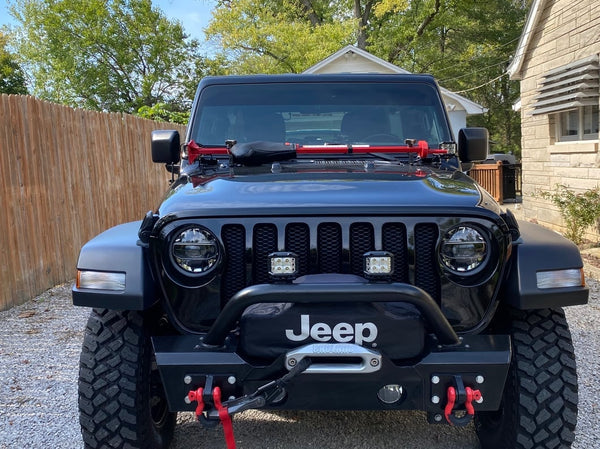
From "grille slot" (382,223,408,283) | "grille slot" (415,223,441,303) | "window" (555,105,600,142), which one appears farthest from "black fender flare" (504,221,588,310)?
"window" (555,105,600,142)

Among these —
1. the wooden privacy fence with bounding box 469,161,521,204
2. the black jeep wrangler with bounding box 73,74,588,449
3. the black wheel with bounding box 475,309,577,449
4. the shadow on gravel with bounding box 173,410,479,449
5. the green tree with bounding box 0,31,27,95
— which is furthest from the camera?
the green tree with bounding box 0,31,27,95

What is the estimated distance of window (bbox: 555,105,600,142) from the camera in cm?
880

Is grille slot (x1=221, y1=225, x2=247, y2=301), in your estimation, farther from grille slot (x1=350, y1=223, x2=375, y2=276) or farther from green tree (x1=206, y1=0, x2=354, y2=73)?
green tree (x1=206, y1=0, x2=354, y2=73)

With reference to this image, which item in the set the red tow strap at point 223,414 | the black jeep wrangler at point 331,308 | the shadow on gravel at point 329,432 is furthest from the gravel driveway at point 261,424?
the red tow strap at point 223,414

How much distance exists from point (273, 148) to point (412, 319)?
140 centimetres

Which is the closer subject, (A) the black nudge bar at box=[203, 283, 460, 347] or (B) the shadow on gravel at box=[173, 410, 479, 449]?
(A) the black nudge bar at box=[203, 283, 460, 347]

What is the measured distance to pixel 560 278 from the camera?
2.26m

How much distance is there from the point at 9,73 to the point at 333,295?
3495 centimetres

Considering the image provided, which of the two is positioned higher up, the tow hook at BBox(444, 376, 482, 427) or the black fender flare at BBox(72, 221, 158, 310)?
the black fender flare at BBox(72, 221, 158, 310)

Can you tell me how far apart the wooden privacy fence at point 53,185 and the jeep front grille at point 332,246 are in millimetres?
4274

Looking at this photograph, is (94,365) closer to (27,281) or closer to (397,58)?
(27,281)

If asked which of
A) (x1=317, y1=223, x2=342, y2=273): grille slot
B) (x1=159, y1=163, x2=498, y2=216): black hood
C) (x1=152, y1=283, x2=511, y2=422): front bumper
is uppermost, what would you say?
(x1=159, y1=163, x2=498, y2=216): black hood

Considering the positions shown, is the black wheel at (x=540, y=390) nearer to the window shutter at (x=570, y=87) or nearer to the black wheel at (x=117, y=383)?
the black wheel at (x=117, y=383)

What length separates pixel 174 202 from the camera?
2328 millimetres
